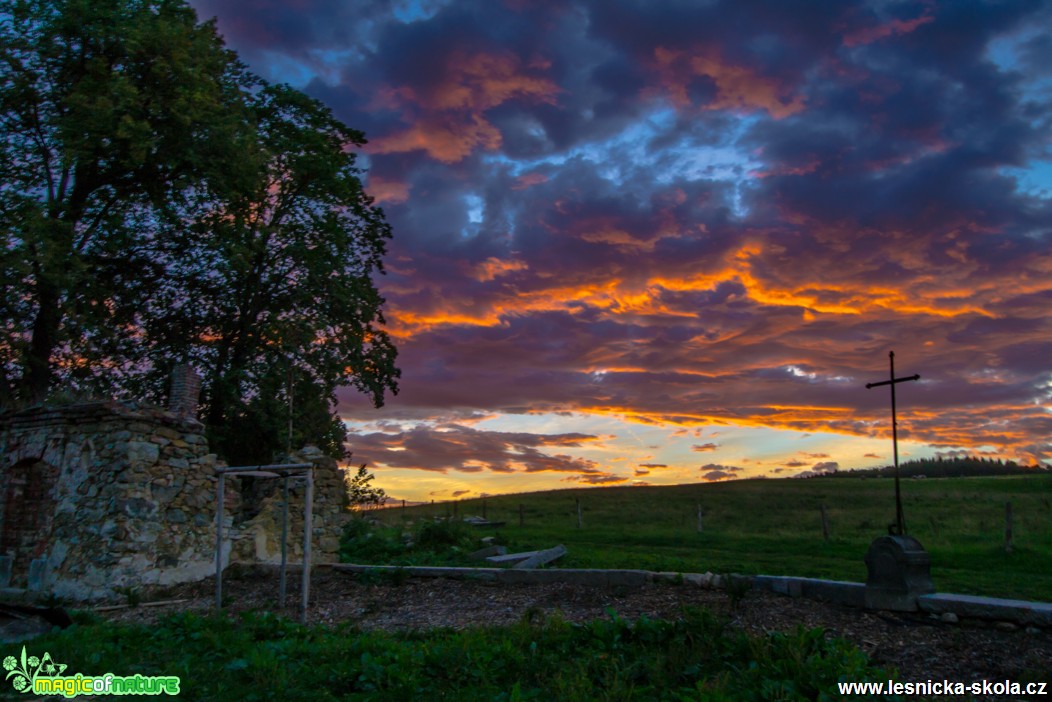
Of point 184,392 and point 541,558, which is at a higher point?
point 184,392

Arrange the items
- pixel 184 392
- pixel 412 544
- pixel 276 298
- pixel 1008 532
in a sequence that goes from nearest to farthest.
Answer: pixel 184 392, pixel 412 544, pixel 1008 532, pixel 276 298

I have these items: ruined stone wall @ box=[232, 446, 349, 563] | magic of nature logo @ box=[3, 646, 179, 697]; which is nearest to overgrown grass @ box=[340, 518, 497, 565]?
ruined stone wall @ box=[232, 446, 349, 563]

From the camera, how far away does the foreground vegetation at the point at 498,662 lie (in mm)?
6770

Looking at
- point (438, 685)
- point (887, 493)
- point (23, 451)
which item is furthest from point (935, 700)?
point (887, 493)

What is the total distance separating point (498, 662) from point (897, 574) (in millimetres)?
5249

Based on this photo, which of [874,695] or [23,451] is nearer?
[874,695]

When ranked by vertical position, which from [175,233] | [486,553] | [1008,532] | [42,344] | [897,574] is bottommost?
[486,553]

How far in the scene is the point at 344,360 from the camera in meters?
25.2

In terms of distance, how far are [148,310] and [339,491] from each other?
10.4 m

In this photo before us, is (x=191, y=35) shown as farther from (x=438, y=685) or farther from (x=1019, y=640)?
(x=1019, y=640)

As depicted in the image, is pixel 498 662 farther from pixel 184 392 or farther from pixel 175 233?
pixel 175 233

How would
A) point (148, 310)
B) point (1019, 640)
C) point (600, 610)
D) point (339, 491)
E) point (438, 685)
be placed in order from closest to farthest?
point (438, 685) → point (1019, 640) → point (600, 610) → point (339, 491) → point (148, 310)

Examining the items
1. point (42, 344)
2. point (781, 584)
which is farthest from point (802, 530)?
point (42, 344)

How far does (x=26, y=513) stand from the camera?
1542cm
